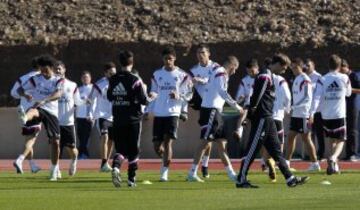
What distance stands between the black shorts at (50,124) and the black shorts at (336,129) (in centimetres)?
532

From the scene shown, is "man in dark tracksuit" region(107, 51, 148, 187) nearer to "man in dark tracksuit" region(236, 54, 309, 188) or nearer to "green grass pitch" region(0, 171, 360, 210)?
"green grass pitch" region(0, 171, 360, 210)

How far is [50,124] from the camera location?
73.8 feet

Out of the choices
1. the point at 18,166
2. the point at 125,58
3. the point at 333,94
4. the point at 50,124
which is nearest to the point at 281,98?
the point at 333,94

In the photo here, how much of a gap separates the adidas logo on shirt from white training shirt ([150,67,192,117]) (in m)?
2.11

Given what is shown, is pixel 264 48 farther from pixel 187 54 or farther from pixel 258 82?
pixel 258 82

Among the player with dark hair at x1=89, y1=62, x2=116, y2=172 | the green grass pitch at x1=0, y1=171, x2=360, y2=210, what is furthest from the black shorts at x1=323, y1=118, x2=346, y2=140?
the player with dark hair at x1=89, y1=62, x2=116, y2=172

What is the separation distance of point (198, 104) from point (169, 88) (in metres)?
0.98

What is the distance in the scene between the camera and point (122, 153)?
2017cm

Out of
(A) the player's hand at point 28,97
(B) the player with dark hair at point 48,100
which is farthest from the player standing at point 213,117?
(A) the player's hand at point 28,97

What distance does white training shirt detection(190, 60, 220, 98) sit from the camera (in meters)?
22.2

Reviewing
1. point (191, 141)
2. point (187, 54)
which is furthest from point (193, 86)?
point (187, 54)

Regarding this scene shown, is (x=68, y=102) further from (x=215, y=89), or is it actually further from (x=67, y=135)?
(x=215, y=89)

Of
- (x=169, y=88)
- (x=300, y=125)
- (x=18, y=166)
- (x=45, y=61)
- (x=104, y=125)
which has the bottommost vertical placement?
(x=18, y=166)

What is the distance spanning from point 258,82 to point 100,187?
3.02 metres
